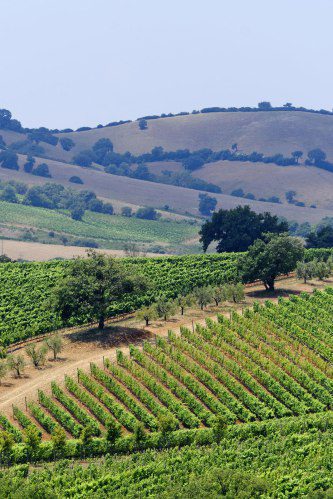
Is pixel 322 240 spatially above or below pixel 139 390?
above

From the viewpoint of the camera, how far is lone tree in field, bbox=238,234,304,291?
9825 cm

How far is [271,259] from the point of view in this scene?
98.2 meters

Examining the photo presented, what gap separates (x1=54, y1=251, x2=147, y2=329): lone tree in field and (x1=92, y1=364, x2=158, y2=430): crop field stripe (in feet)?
38.8

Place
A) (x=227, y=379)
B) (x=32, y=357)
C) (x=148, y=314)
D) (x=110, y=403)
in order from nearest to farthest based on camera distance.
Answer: (x=110, y=403), (x=227, y=379), (x=32, y=357), (x=148, y=314)

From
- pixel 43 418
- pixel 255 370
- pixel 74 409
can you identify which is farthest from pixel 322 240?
pixel 43 418

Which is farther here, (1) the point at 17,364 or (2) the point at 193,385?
(1) the point at 17,364

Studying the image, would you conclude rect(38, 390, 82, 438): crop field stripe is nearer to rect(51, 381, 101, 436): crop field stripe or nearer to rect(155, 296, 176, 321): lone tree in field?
rect(51, 381, 101, 436): crop field stripe

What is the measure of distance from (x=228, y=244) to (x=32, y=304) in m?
47.4

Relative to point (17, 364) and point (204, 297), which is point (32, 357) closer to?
point (17, 364)

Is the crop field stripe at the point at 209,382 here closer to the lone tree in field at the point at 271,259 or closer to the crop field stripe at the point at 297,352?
the crop field stripe at the point at 297,352

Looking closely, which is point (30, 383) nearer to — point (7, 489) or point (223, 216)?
point (7, 489)

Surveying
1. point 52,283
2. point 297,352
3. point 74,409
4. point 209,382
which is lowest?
point 74,409

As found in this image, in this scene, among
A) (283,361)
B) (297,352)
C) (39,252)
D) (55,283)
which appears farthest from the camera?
(39,252)

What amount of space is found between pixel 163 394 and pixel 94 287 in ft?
57.2
